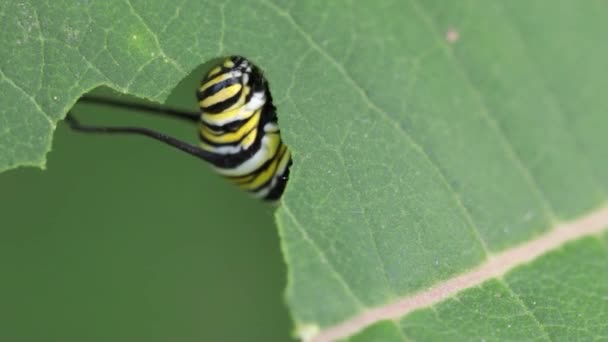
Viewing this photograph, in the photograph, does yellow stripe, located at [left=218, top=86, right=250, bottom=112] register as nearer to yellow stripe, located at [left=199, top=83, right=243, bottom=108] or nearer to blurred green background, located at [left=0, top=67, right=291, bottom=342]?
yellow stripe, located at [left=199, top=83, right=243, bottom=108]

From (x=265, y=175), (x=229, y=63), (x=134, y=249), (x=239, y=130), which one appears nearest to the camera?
(x=229, y=63)

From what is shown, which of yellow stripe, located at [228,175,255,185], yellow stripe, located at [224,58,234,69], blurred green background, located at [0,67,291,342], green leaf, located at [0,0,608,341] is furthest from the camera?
blurred green background, located at [0,67,291,342]

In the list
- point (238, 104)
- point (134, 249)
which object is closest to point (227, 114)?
point (238, 104)

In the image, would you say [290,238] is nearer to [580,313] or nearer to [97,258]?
[580,313]

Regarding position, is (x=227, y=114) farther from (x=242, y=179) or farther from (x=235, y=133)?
(x=242, y=179)

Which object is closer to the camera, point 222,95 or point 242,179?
point 222,95

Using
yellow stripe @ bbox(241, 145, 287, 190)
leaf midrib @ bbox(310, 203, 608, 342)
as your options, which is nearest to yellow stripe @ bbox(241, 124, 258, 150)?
yellow stripe @ bbox(241, 145, 287, 190)

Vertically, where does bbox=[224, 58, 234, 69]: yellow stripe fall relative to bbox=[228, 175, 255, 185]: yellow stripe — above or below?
above
